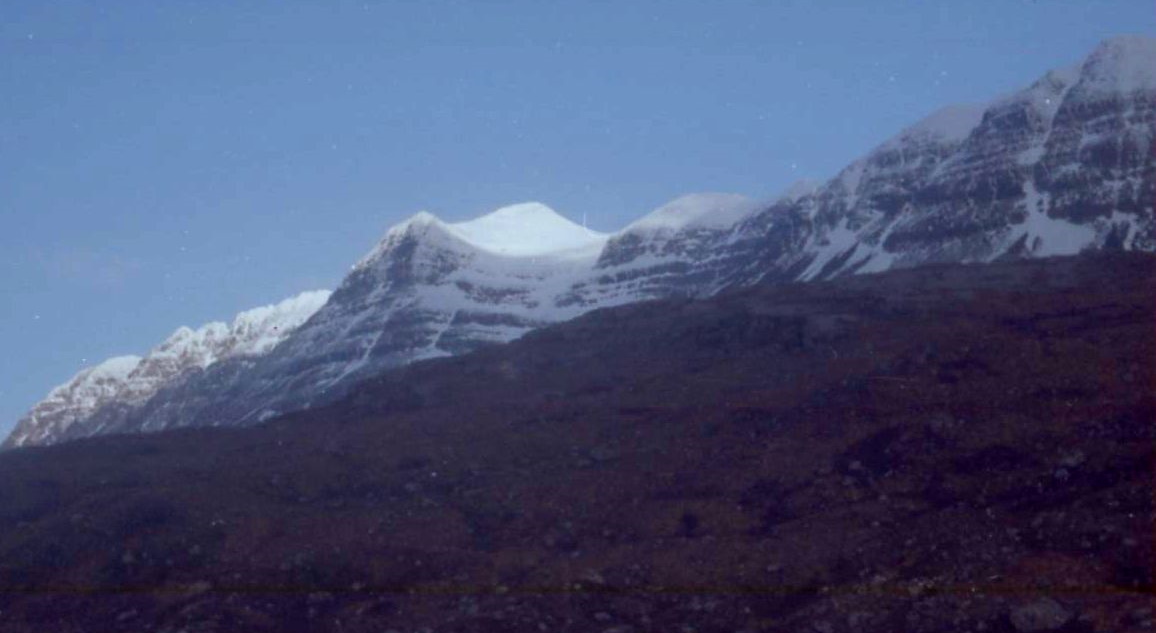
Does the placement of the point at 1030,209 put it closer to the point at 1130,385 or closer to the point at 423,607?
the point at 1130,385

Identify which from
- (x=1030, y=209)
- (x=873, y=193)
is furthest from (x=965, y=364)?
(x=873, y=193)

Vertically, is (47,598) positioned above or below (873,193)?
below

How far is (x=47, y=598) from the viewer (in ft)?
61.7

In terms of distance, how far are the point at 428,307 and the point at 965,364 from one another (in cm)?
8103

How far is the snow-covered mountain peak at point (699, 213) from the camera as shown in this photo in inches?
4385

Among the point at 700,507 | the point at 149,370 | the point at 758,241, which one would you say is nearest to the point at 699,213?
the point at 758,241

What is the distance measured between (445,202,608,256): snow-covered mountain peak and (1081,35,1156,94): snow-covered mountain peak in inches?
1944

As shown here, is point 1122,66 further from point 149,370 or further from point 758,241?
point 149,370

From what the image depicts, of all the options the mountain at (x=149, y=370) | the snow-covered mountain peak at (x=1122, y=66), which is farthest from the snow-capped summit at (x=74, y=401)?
the snow-covered mountain peak at (x=1122, y=66)

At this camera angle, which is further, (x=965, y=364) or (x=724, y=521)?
(x=965, y=364)

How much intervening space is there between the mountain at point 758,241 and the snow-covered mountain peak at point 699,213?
9.4 inches

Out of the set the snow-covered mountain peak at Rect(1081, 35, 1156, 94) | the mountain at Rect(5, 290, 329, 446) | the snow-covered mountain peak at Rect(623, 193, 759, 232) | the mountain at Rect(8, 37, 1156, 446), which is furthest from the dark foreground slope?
the mountain at Rect(5, 290, 329, 446)

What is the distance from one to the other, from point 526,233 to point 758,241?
125 feet

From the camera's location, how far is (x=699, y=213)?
376 ft
